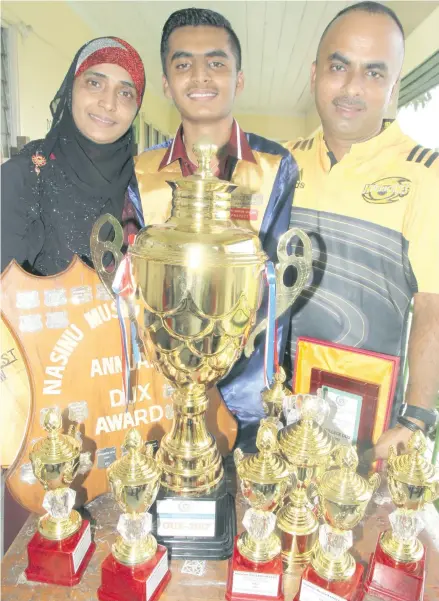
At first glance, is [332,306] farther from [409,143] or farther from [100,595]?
[100,595]

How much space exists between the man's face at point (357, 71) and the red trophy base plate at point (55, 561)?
1.03 m

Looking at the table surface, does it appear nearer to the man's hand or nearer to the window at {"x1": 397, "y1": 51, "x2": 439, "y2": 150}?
the man's hand

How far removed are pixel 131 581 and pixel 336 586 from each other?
1.04ft

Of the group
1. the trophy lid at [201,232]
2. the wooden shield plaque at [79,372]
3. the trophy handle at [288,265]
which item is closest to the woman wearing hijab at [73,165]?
the wooden shield plaque at [79,372]

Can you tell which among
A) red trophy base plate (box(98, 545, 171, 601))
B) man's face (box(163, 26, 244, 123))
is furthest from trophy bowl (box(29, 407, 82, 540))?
man's face (box(163, 26, 244, 123))

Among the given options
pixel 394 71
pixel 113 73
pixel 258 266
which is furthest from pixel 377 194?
pixel 113 73

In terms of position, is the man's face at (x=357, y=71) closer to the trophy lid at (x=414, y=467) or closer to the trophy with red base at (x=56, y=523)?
the trophy lid at (x=414, y=467)

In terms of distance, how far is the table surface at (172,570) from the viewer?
687 mm

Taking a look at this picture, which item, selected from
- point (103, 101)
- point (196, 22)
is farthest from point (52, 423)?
point (196, 22)

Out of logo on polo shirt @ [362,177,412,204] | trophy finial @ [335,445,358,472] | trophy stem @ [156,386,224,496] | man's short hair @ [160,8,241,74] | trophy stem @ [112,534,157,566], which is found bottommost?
trophy stem @ [112,534,157,566]

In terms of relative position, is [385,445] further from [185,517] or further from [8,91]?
[8,91]

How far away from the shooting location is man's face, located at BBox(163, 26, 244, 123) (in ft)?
3.23

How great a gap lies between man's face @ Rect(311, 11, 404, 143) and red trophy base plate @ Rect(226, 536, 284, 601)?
921 millimetres

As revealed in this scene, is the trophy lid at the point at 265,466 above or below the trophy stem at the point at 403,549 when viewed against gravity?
above
